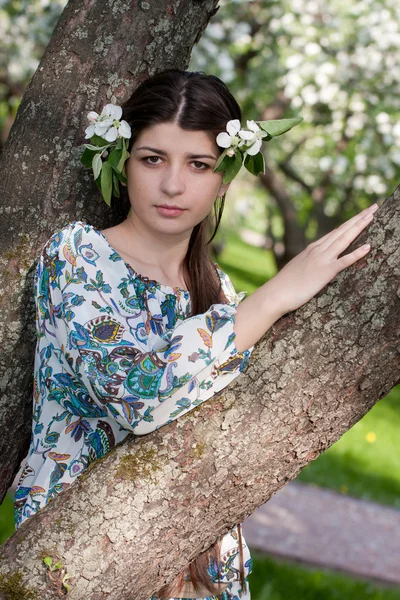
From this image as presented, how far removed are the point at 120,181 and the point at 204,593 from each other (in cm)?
109

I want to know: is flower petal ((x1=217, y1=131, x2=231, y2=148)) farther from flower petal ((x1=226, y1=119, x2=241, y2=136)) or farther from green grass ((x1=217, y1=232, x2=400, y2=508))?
green grass ((x1=217, y1=232, x2=400, y2=508))

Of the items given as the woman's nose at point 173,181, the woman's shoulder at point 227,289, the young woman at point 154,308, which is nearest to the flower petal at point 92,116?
the young woman at point 154,308

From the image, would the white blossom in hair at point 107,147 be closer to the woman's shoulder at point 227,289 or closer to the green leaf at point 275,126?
the green leaf at point 275,126

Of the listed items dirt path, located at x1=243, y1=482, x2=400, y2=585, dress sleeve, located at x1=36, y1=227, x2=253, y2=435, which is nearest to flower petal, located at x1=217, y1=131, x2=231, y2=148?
dress sleeve, located at x1=36, y1=227, x2=253, y2=435

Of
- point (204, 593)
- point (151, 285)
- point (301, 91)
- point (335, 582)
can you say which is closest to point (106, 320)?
point (151, 285)

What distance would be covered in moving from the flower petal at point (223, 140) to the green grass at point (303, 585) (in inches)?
119

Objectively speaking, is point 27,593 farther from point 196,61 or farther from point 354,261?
point 196,61

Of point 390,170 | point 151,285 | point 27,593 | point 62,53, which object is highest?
point 62,53

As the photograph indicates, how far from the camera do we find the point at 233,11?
948cm

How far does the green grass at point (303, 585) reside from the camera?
4.56 metres

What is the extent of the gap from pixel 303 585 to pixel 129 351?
10.9ft

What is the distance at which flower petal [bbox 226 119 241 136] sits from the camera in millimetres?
2121

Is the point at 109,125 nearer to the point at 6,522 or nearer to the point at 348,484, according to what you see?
the point at 6,522

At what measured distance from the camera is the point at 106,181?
85.7 inches
